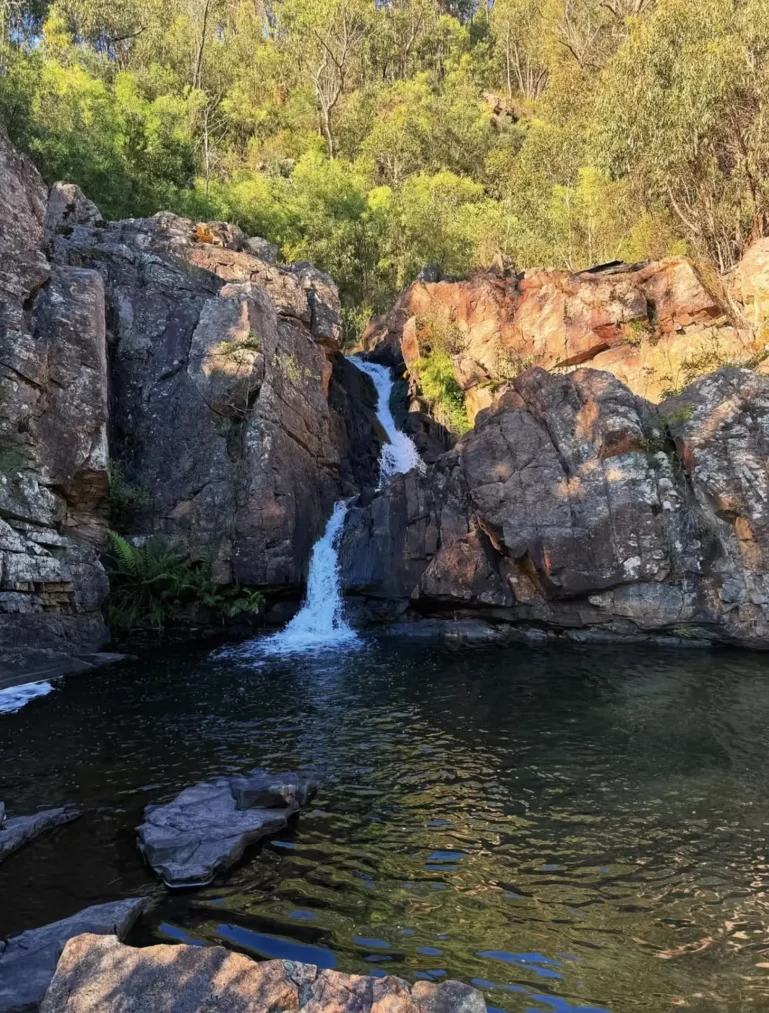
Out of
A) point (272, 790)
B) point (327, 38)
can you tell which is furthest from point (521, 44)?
point (272, 790)

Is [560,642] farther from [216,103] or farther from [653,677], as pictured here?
[216,103]

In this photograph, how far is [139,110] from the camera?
40.8m

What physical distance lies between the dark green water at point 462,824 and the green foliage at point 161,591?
4.73m

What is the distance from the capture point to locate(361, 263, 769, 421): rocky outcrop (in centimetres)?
2709

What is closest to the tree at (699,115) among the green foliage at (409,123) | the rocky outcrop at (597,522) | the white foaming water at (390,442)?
the green foliage at (409,123)

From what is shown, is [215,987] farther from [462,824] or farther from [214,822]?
[462,824]

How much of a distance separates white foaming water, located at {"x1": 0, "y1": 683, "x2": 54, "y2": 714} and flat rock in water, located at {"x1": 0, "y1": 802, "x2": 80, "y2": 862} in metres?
5.39

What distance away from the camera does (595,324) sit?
97.2 ft

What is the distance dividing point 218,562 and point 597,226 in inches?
1065

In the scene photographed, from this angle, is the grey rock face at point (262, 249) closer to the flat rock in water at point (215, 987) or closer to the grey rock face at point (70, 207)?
the grey rock face at point (70, 207)

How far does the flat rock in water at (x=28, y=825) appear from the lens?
7.90 m

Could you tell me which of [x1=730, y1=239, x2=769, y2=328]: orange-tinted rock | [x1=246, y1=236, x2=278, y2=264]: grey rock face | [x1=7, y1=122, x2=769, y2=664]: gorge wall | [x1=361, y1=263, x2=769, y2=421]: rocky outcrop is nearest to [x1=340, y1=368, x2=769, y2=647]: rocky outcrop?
[x1=7, y1=122, x2=769, y2=664]: gorge wall

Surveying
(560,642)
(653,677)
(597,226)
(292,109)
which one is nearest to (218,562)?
(560,642)

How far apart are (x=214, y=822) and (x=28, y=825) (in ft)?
7.22
